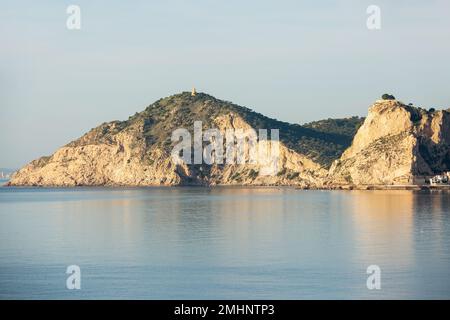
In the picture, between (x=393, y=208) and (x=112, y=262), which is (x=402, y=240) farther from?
(x=393, y=208)

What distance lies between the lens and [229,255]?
222 ft

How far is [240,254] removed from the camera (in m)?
68.2

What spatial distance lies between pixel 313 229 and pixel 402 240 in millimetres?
16098

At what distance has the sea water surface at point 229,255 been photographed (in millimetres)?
52281

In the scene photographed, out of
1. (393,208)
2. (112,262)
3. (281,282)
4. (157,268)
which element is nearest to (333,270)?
(281,282)

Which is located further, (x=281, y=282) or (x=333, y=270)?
(x=333, y=270)

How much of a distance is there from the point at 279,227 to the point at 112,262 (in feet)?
112

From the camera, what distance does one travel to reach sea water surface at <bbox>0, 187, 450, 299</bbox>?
172 ft

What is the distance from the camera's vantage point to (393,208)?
124125 mm

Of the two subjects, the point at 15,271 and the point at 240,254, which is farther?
the point at 240,254
